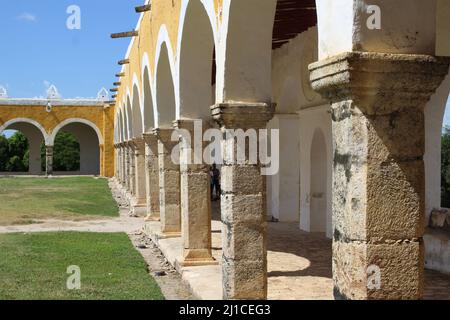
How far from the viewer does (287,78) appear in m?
11.9

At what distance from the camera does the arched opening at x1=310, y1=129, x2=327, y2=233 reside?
11.1 meters

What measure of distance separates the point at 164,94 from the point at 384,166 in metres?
8.06

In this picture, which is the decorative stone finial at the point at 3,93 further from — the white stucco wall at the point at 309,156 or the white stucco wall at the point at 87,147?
the white stucco wall at the point at 309,156

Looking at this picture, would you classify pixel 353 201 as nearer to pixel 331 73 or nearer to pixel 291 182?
pixel 331 73

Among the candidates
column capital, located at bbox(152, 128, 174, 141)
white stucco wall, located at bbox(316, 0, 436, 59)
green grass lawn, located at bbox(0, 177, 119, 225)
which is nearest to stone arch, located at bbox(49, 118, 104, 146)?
green grass lawn, located at bbox(0, 177, 119, 225)

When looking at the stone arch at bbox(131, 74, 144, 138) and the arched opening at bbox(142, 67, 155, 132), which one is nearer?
the arched opening at bbox(142, 67, 155, 132)

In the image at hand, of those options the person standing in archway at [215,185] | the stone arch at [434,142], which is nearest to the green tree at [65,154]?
the person standing in archway at [215,185]

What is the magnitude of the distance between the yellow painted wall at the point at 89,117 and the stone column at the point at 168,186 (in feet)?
78.7

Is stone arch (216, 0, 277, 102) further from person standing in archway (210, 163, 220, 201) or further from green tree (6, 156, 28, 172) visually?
green tree (6, 156, 28, 172)

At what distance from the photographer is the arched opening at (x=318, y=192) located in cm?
1112

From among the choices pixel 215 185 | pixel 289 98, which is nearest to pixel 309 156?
pixel 289 98

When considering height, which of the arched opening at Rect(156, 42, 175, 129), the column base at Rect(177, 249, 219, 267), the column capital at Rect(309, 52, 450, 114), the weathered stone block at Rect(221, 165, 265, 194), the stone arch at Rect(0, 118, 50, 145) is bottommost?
the column base at Rect(177, 249, 219, 267)

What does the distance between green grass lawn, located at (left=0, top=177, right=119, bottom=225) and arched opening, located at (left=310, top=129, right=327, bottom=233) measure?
701 cm

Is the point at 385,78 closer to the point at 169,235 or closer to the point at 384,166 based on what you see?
the point at 384,166
